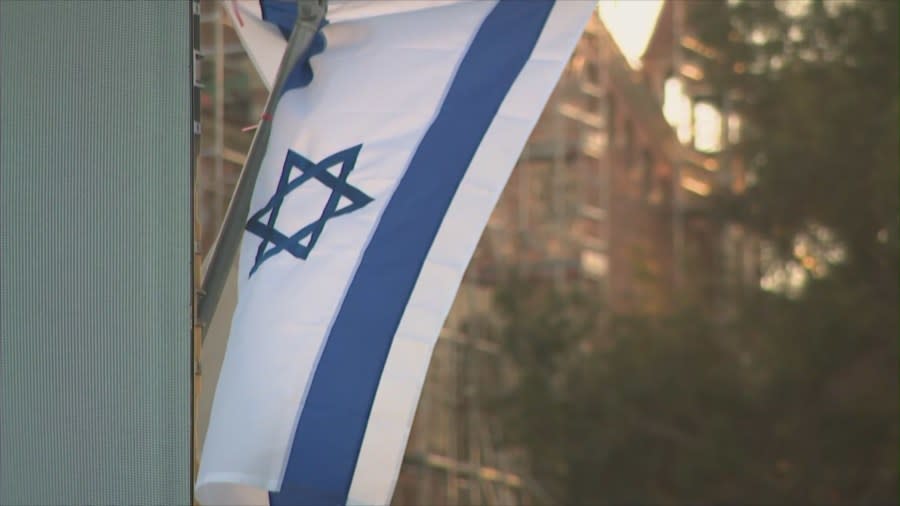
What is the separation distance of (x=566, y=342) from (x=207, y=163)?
5.50 m

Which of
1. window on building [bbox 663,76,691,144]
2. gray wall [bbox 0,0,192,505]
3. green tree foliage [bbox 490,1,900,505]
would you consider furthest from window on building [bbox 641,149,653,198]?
gray wall [bbox 0,0,192,505]

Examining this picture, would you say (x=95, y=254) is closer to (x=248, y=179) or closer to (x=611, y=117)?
→ (x=248, y=179)

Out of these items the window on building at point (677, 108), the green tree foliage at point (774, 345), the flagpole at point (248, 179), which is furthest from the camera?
the window on building at point (677, 108)

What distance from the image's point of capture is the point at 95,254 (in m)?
4.06

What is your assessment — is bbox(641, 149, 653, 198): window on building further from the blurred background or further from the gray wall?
the gray wall

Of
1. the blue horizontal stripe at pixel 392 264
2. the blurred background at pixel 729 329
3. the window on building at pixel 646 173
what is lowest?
the window on building at pixel 646 173

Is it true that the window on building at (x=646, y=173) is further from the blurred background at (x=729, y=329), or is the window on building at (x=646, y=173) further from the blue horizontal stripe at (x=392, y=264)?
the blue horizontal stripe at (x=392, y=264)

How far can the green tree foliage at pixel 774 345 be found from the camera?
20.6m

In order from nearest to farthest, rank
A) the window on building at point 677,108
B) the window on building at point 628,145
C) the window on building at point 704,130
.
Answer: the window on building at point 704,130 → the window on building at point 677,108 → the window on building at point 628,145

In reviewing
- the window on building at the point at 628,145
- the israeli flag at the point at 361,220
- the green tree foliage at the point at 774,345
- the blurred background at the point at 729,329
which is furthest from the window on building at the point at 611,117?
the israeli flag at the point at 361,220

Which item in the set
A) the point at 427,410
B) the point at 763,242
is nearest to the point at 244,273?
the point at 763,242

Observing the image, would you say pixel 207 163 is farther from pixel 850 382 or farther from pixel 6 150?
pixel 6 150

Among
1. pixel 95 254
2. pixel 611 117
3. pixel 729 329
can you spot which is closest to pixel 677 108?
pixel 611 117

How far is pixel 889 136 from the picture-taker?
64.5ft
